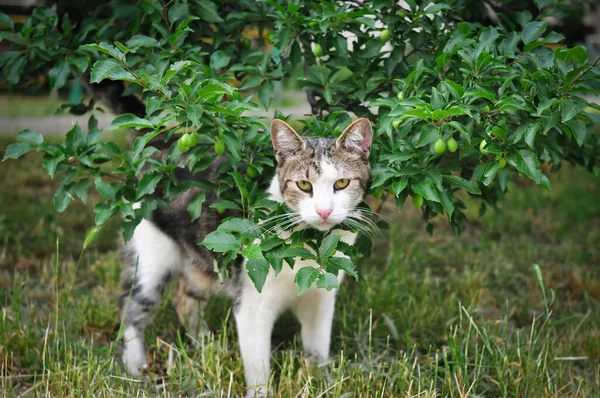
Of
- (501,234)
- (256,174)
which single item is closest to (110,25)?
(256,174)

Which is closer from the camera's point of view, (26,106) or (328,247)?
(328,247)

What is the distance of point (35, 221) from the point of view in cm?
516

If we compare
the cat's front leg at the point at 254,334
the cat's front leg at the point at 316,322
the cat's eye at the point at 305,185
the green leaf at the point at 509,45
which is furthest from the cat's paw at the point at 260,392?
the green leaf at the point at 509,45

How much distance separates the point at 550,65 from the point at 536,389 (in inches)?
56.6

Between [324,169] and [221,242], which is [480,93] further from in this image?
[221,242]

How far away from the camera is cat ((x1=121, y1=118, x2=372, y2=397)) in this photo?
2611mm

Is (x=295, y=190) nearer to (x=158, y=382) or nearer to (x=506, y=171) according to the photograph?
(x=506, y=171)

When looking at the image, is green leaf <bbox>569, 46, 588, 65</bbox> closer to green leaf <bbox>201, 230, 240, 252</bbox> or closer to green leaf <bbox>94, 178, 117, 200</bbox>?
green leaf <bbox>201, 230, 240, 252</bbox>

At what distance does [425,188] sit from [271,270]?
896 mm

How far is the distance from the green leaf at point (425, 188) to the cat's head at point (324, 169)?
1.19 ft

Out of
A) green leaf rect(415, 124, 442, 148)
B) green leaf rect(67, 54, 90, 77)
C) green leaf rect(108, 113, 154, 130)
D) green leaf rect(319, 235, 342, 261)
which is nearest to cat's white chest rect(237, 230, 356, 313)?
green leaf rect(319, 235, 342, 261)

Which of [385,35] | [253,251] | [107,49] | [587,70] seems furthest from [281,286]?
[587,70]

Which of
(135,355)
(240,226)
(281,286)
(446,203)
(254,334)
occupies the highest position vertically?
(446,203)

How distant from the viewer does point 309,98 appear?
3.19 m
